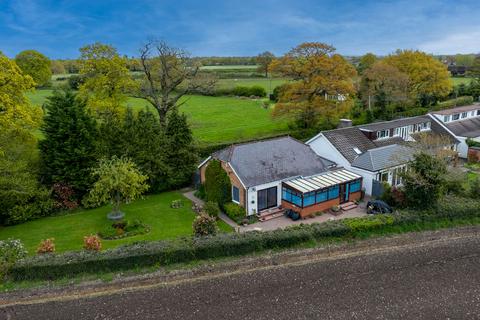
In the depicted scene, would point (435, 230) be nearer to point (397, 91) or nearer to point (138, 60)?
point (138, 60)

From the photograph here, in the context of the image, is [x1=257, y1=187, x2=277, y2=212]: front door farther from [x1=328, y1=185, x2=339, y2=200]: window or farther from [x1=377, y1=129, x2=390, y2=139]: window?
[x1=377, y1=129, x2=390, y2=139]: window

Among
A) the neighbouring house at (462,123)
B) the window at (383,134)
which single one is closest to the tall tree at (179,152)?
the window at (383,134)

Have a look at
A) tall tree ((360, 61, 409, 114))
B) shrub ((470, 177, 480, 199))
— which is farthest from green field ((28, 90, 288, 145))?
shrub ((470, 177, 480, 199))

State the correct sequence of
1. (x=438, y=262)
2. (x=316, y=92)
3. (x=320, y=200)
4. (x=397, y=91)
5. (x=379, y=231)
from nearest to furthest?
(x=438, y=262), (x=379, y=231), (x=320, y=200), (x=316, y=92), (x=397, y=91)

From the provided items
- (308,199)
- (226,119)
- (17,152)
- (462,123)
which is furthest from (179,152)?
(462,123)

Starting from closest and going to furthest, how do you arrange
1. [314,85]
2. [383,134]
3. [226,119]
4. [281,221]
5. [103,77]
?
[281,221]
[103,77]
[383,134]
[314,85]
[226,119]

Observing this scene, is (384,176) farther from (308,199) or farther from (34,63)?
(34,63)

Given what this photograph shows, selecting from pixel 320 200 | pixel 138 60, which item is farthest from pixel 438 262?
pixel 138 60
